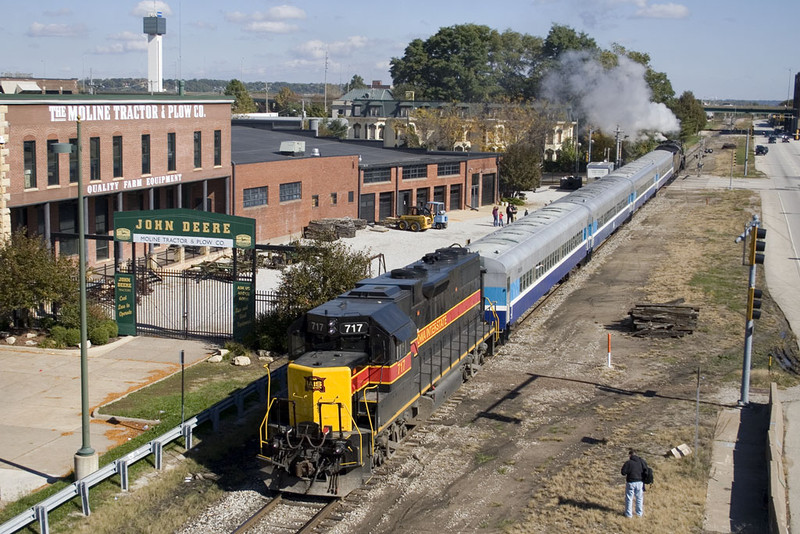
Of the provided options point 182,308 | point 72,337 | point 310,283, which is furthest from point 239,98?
point 310,283

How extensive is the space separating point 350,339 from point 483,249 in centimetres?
1315

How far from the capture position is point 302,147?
5753 cm

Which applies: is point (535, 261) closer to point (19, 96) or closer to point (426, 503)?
point (426, 503)

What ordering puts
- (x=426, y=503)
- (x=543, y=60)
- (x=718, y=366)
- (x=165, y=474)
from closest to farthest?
(x=426, y=503)
(x=165, y=474)
(x=718, y=366)
(x=543, y=60)

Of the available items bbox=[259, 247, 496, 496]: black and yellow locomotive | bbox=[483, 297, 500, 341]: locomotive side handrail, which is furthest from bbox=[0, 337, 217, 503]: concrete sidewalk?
bbox=[483, 297, 500, 341]: locomotive side handrail

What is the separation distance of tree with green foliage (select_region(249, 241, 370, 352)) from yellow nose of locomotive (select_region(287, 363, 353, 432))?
10727 mm

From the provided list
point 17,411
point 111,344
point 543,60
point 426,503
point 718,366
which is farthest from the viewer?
point 543,60

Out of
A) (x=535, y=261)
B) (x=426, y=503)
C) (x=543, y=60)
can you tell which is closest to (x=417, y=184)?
(x=535, y=261)

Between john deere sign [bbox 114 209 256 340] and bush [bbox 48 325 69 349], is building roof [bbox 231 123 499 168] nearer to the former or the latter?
john deere sign [bbox 114 209 256 340]

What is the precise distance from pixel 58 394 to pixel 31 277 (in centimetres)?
610

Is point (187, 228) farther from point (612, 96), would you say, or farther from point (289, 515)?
point (612, 96)

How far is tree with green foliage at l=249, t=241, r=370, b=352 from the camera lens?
93.1ft

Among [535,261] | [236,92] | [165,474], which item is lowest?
[165,474]

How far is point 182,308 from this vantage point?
3531cm
